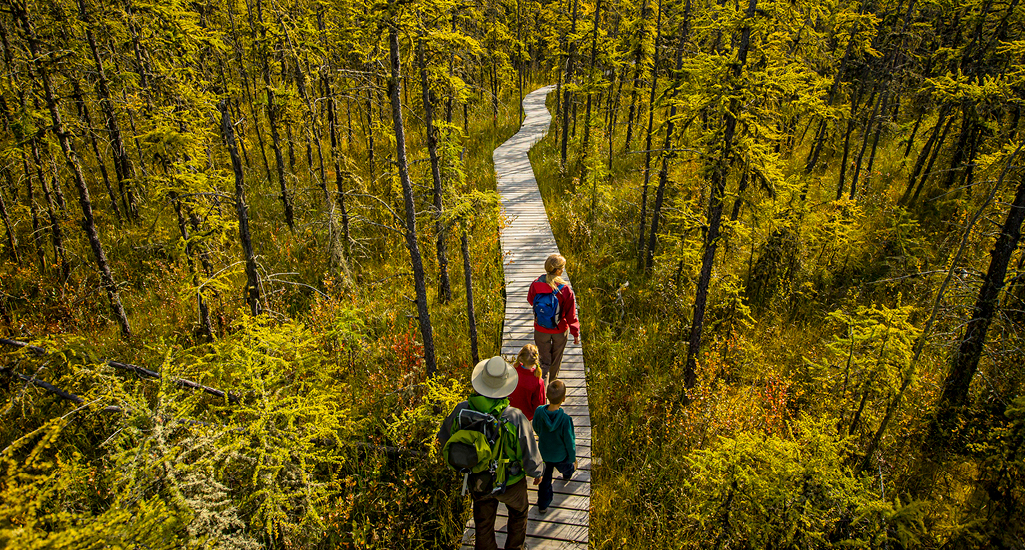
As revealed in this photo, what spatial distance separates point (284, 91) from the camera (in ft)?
33.2

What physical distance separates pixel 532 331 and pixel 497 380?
4.50m

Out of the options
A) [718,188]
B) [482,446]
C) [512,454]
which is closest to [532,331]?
[718,188]

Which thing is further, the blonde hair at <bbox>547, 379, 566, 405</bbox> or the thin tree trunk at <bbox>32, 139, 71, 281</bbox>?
the thin tree trunk at <bbox>32, 139, 71, 281</bbox>

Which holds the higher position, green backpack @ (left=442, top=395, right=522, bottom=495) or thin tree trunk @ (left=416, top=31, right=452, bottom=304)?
thin tree trunk @ (left=416, top=31, right=452, bottom=304)

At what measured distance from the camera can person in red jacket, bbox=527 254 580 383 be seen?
22.4 feet

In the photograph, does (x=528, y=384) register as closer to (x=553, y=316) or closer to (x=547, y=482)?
(x=547, y=482)

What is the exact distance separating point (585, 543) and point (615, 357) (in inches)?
163

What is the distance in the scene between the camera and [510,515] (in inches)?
196

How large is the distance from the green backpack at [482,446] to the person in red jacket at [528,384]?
1.10 metres

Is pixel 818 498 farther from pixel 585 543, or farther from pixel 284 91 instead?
pixel 284 91

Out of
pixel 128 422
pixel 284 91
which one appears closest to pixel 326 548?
pixel 128 422

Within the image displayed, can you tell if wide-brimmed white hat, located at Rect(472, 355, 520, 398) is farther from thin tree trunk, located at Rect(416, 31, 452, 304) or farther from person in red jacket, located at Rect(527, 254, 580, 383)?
thin tree trunk, located at Rect(416, 31, 452, 304)

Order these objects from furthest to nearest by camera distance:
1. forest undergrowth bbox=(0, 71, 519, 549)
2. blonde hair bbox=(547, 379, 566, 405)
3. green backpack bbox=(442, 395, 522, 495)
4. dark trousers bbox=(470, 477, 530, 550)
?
blonde hair bbox=(547, 379, 566, 405)
dark trousers bbox=(470, 477, 530, 550)
green backpack bbox=(442, 395, 522, 495)
forest undergrowth bbox=(0, 71, 519, 549)

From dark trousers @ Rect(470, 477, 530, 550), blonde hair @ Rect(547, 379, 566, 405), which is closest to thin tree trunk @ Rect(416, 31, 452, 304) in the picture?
blonde hair @ Rect(547, 379, 566, 405)
